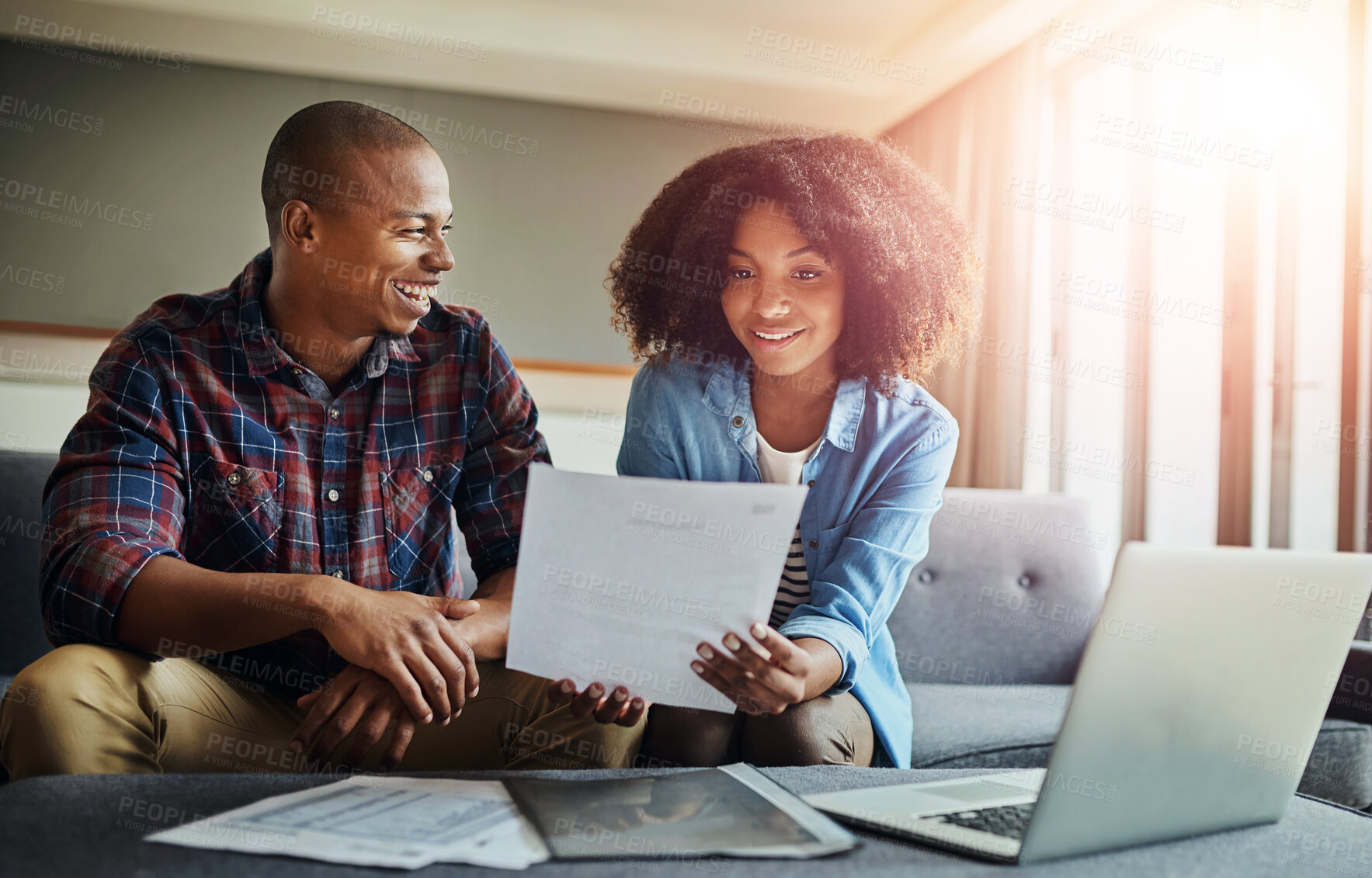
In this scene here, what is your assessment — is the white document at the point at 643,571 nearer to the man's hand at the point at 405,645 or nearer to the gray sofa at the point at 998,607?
the man's hand at the point at 405,645

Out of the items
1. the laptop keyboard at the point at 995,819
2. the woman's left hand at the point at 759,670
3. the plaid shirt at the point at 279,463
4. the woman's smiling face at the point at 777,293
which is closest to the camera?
the laptop keyboard at the point at 995,819

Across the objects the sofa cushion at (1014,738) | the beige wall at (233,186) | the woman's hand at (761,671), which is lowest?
the sofa cushion at (1014,738)

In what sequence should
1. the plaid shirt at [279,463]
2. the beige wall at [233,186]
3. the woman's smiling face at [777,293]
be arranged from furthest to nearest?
the beige wall at [233,186] → the woman's smiling face at [777,293] → the plaid shirt at [279,463]

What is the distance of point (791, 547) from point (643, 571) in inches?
22.8

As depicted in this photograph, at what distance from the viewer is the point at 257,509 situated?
1.31 meters

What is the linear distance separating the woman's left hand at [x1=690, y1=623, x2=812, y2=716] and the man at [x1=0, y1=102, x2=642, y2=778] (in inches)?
7.3

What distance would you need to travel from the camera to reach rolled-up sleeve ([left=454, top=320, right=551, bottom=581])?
4.69 ft

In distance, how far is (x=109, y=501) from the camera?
3.80 feet

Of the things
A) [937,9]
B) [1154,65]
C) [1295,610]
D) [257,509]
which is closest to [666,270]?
[257,509]

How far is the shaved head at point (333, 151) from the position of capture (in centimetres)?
143

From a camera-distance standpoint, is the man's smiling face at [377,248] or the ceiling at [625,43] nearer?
the man's smiling face at [377,248]

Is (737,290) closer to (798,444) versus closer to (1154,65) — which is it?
(798,444)

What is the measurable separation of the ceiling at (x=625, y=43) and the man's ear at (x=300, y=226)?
2235mm

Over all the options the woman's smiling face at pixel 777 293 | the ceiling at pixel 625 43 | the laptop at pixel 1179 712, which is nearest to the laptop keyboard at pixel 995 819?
the laptop at pixel 1179 712
